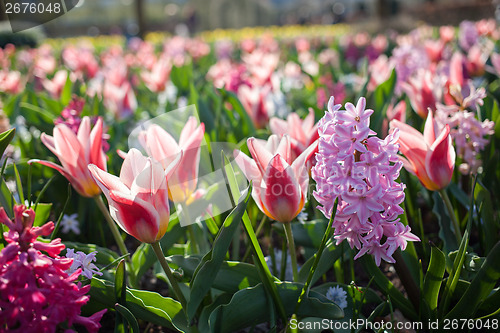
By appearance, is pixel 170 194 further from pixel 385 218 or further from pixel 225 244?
pixel 385 218

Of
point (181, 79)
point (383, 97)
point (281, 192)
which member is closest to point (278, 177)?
point (281, 192)

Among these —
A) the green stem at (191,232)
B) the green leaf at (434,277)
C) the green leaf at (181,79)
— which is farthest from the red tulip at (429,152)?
the green leaf at (181,79)

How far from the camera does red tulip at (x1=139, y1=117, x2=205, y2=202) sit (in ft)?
4.47

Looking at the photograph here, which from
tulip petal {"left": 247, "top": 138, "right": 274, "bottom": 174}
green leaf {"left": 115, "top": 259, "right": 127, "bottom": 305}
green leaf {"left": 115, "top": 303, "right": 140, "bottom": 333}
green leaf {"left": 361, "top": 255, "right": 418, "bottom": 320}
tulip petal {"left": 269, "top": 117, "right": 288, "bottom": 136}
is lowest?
green leaf {"left": 361, "top": 255, "right": 418, "bottom": 320}

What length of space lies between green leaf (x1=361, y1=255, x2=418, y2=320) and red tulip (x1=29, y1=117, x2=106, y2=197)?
2.55 feet

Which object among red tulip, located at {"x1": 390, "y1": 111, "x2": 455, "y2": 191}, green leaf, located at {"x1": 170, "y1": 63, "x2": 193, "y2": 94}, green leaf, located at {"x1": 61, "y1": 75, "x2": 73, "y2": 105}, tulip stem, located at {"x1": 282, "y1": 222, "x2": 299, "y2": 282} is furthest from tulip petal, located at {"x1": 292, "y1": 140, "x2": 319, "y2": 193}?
green leaf, located at {"x1": 170, "y1": 63, "x2": 193, "y2": 94}

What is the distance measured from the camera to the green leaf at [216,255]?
3.93ft

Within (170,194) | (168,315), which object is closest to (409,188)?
(170,194)

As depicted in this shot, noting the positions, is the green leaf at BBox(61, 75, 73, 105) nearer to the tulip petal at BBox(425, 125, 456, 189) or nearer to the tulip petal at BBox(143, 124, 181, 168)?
the tulip petal at BBox(143, 124, 181, 168)

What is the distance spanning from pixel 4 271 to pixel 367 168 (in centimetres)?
71

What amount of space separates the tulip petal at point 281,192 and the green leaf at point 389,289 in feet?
0.81

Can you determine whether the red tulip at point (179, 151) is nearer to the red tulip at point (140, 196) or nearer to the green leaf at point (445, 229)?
the red tulip at point (140, 196)

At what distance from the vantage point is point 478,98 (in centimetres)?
170

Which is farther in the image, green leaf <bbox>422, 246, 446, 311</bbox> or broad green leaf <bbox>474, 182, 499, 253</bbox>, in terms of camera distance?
broad green leaf <bbox>474, 182, 499, 253</bbox>
